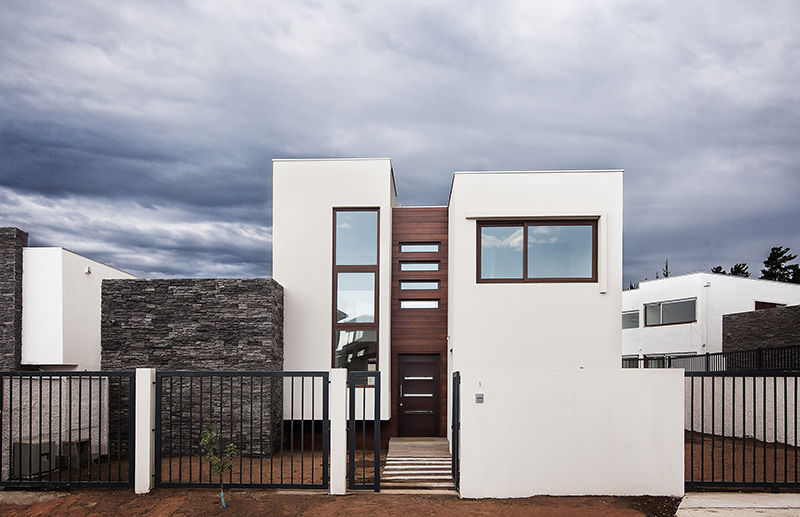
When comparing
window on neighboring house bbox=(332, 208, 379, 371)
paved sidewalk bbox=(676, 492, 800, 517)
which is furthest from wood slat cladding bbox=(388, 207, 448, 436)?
paved sidewalk bbox=(676, 492, 800, 517)

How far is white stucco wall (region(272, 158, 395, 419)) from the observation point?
Answer: 12.4 m

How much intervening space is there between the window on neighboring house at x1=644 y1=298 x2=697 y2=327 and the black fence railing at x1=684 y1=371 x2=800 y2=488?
7627 mm

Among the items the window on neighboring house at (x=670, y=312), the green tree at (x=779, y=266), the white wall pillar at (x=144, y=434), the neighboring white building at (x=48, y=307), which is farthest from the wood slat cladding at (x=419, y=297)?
the green tree at (x=779, y=266)

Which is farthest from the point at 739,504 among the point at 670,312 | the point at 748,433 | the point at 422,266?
the point at 670,312

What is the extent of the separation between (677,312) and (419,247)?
42.1 feet

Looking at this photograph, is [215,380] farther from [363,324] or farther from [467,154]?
[467,154]

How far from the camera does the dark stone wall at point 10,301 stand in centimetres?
1339

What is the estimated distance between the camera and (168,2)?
949 cm

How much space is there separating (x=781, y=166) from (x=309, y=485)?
17934 millimetres

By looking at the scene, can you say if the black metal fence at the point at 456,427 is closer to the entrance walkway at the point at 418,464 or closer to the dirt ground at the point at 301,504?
the entrance walkway at the point at 418,464

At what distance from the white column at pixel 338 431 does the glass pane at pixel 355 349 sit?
181 inches

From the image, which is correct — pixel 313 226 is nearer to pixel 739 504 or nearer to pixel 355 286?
pixel 355 286

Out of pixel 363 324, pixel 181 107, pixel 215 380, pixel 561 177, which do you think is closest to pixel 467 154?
pixel 561 177

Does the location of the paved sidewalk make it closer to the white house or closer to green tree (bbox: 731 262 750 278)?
the white house
